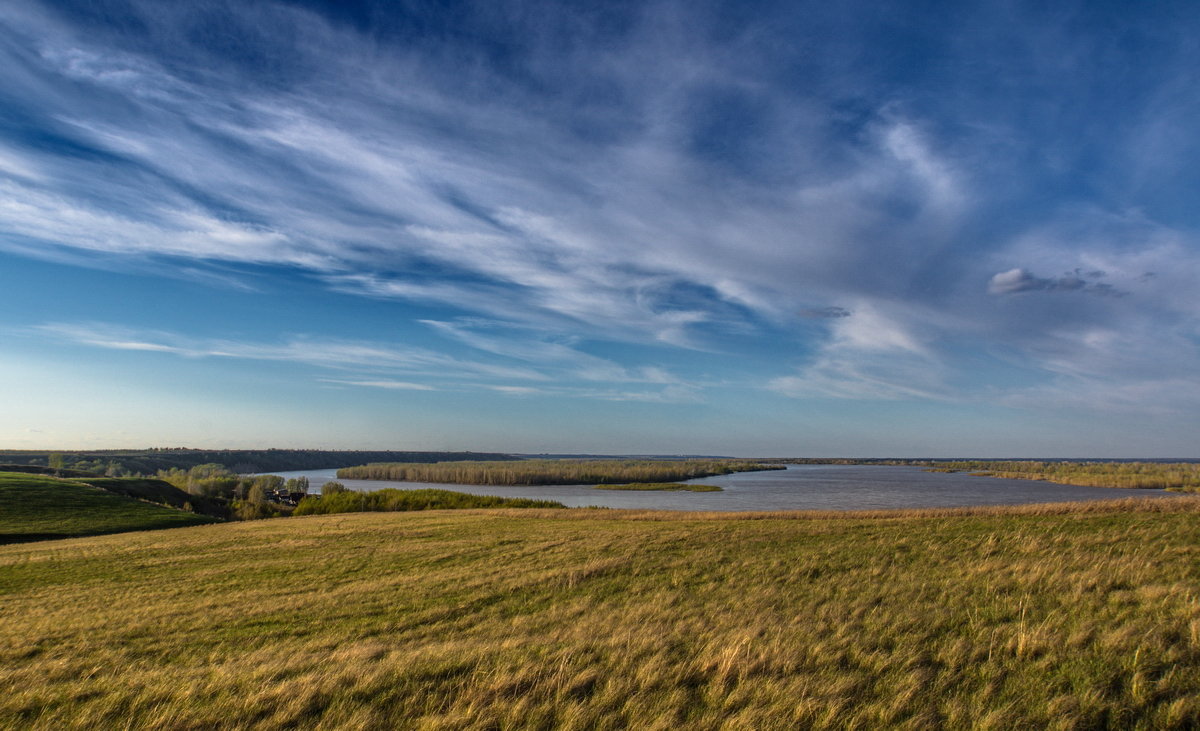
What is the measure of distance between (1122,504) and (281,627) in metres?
30.8

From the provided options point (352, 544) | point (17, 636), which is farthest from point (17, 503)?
point (17, 636)

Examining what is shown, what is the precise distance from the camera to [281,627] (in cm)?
1073

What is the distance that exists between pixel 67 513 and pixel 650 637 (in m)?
50.5

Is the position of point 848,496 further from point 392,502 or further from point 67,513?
point 67,513

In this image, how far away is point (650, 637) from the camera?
7.68m

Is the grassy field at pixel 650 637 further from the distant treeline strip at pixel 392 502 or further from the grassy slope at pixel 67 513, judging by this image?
the distant treeline strip at pixel 392 502

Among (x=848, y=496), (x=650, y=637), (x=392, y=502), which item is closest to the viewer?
(x=650, y=637)

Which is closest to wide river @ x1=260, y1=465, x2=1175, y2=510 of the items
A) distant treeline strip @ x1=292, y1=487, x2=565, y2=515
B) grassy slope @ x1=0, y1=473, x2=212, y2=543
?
distant treeline strip @ x1=292, y1=487, x2=565, y2=515

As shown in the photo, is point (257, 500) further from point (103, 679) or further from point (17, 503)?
point (103, 679)

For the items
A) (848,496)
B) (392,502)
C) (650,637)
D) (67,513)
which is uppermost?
(650,637)

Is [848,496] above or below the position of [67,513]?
below

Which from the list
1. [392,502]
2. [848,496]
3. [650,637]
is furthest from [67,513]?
[848,496]

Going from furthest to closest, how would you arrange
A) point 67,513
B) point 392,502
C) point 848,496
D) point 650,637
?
1. point 848,496
2. point 392,502
3. point 67,513
4. point 650,637

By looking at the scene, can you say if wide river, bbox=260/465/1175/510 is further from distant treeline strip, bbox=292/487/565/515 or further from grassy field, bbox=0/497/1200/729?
grassy field, bbox=0/497/1200/729
